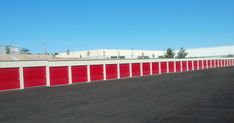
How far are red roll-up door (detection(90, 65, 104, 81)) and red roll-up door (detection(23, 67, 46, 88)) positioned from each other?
7.60 meters

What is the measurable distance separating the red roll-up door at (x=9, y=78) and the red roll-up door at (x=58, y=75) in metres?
4.40

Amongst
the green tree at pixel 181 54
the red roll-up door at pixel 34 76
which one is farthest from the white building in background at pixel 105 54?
the red roll-up door at pixel 34 76

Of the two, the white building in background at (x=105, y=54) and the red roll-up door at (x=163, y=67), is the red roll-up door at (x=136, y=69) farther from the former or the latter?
the white building in background at (x=105, y=54)

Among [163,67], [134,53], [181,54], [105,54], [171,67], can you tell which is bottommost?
[171,67]

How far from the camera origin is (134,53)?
413 ft

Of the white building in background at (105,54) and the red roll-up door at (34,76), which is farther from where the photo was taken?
the white building in background at (105,54)

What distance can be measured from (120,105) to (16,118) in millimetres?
4845

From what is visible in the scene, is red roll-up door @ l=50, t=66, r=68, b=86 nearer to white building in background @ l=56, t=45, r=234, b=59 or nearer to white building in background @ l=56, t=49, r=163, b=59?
white building in background @ l=56, t=45, r=234, b=59

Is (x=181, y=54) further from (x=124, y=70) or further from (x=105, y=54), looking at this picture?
(x=124, y=70)

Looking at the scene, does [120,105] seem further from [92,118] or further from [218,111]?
[218,111]

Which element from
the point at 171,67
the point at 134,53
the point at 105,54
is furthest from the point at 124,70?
the point at 134,53

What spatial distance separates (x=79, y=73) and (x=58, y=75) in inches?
134

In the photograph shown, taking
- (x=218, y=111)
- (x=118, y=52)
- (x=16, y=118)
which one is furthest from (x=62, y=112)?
(x=118, y=52)

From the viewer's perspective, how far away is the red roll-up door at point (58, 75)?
32.9 meters
